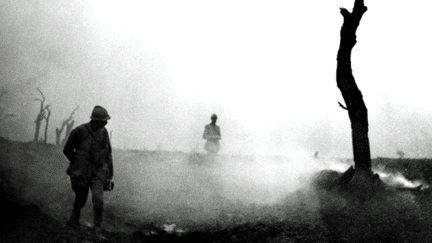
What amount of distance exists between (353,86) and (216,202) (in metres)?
4.56

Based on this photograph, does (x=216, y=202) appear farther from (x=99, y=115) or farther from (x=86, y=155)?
(x=99, y=115)

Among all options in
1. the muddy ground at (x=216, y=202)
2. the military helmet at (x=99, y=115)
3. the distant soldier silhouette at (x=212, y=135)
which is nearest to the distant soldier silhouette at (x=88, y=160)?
the military helmet at (x=99, y=115)

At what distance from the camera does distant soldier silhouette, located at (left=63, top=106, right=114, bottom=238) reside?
698cm

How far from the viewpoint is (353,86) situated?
31.3 feet

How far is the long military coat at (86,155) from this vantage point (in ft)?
22.9

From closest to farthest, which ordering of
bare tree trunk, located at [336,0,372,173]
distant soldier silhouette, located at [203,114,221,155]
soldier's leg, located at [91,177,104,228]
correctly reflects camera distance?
soldier's leg, located at [91,177,104,228], bare tree trunk, located at [336,0,372,173], distant soldier silhouette, located at [203,114,221,155]

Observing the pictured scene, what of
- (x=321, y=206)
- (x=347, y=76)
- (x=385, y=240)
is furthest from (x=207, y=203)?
(x=347, y=76)

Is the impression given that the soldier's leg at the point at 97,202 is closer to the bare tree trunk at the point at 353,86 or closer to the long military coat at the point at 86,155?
the long military coat at the point at 86,155

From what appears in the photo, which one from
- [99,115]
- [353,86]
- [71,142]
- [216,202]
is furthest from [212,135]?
[71,142]

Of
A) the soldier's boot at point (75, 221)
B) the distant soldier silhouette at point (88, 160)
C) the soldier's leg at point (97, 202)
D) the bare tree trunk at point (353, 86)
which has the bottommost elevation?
the soldier's boot at point (75, 221)

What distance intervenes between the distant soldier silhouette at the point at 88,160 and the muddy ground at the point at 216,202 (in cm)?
63

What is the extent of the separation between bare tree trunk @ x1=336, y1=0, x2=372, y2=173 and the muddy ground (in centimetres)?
97

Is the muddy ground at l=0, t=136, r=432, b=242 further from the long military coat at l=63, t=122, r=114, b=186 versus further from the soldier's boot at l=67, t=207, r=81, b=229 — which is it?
the long military coat at l=63, t=122, r=114, b=186

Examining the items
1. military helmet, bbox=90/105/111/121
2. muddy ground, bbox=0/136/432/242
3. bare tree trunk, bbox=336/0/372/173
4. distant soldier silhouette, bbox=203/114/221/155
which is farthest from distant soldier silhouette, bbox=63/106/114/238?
distant soldier silhouette, bbox=203/114/221/155
